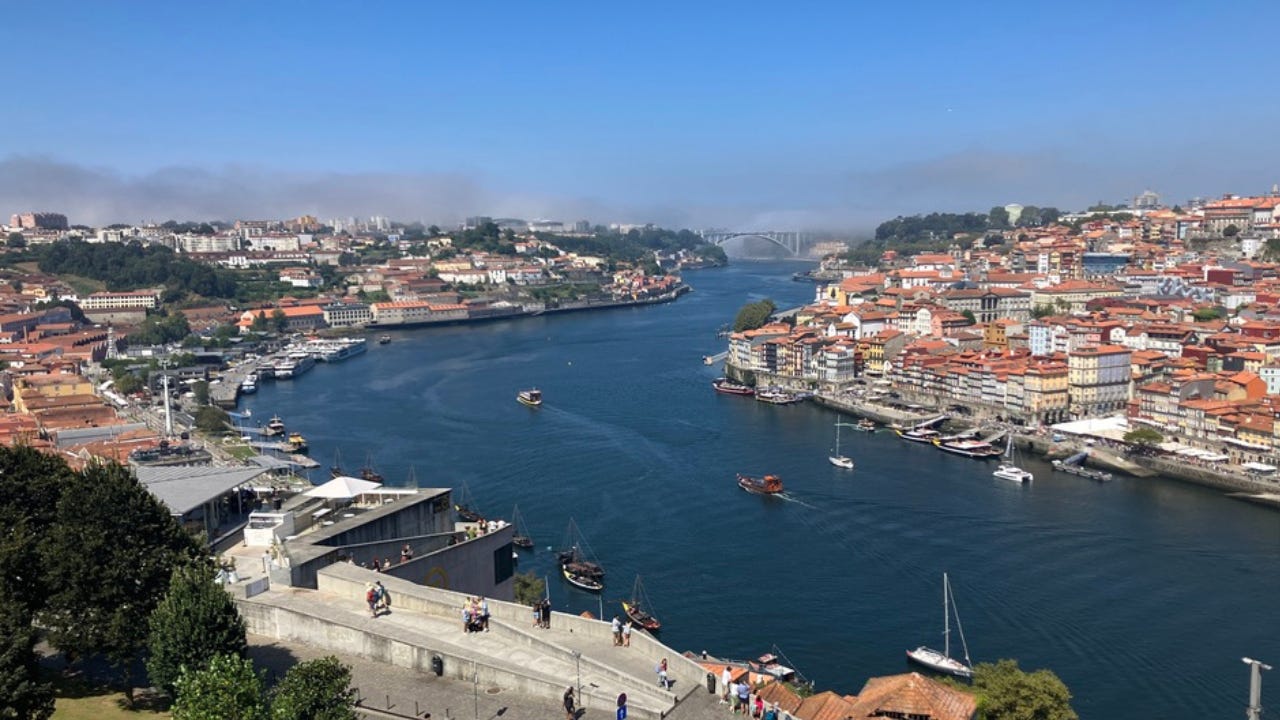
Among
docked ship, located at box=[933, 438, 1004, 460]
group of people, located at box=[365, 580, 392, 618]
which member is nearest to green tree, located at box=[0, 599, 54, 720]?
group of people, located at box=[365, 580, 392, 618]

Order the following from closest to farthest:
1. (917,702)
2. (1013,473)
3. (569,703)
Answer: (569,703) < (917,702) < (1013,473)

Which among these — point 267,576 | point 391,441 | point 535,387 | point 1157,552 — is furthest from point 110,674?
point 535,387

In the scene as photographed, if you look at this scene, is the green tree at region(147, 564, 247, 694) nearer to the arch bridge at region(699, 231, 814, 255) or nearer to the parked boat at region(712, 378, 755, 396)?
the parked boat at region(712, 378, 755, 396)

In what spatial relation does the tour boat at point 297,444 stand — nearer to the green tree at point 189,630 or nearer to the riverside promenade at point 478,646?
the riverside promenade at point 478,646

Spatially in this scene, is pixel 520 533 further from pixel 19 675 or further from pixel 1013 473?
pixel 19 675

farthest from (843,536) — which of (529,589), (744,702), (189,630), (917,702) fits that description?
(189,630)

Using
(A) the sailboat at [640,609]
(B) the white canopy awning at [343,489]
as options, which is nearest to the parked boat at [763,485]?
(A) the sailboat at [640,609]

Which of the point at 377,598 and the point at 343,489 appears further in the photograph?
the point at 343,489
